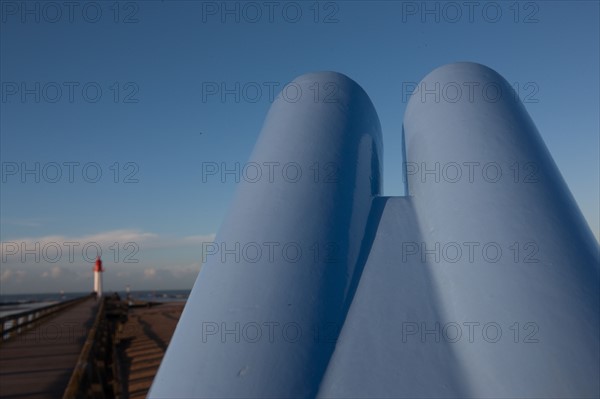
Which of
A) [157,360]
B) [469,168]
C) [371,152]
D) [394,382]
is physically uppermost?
[371,152]

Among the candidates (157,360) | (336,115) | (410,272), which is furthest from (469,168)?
(157,360)

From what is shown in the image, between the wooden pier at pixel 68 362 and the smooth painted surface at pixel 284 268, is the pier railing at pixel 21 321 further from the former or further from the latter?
the smooth painted surface at pixel 284 268

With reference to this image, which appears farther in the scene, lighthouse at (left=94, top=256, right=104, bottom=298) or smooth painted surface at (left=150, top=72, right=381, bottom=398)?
lighthouse at (left=94, top=256, right=104, bottom=298)

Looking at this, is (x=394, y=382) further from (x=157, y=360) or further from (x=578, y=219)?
(x=157, y=360)

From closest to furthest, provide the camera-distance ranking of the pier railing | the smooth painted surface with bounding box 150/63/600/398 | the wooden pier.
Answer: the smooth painted surface with bounding box 150/63/600/398, the wooden pier, the pier railing

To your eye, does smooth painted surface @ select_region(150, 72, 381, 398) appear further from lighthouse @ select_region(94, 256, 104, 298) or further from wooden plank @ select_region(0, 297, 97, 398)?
lighthouse @ select_region(94, 256, 104, 298)

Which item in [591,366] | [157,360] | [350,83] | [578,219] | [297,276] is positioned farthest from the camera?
[157,360]

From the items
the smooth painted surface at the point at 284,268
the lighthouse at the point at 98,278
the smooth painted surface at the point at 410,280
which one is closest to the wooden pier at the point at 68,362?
the smooth painted surface at the point at 284,268

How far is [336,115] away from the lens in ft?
11.5

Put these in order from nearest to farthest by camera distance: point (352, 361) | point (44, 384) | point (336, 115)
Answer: point (352, 361)
point (336, 115)
point (44, 384)

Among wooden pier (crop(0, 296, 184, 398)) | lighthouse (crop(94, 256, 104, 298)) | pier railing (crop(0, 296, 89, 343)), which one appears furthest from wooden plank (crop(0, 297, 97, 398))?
lighthouse (crop(94, 256, 104, 298))

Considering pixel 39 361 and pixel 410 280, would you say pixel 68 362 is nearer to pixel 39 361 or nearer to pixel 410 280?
pixel 39 361

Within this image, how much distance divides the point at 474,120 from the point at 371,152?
0.73 metres

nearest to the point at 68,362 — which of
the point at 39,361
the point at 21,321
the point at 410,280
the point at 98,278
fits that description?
the point at 39,361
